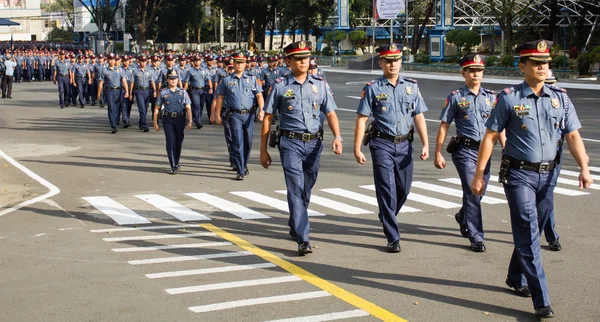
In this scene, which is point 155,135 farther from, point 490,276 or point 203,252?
point 490,276

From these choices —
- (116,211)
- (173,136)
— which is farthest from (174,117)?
(116,211)

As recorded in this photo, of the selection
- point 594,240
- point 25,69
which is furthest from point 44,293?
point 25,69

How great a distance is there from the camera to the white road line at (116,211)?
11023 mm

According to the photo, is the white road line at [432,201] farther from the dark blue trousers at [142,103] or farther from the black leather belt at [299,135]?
the dark blue trousers at [142,103]

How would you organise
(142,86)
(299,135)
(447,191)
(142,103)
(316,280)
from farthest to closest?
(142,86) → (142,103) → (447,191) → (299,135) → (316,280)

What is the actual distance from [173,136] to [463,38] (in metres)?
40.1

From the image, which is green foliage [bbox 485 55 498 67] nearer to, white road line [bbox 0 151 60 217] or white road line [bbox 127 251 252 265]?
white road line [bbox 0 151 60 217]

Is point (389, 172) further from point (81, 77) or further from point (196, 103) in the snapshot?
point (81, 77)

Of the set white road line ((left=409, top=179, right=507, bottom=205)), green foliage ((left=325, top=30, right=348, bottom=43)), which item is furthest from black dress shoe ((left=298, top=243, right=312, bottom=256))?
green foliage ((left=325, top=30, right=348, bottom=43))

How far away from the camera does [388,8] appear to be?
197 ft

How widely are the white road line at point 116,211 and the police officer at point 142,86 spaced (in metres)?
10.4

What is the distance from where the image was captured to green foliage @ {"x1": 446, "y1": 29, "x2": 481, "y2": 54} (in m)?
53.1

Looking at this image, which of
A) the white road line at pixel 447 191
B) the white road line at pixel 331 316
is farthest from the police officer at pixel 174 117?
the white road line at pixel 331 316

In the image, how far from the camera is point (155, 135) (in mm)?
22016
